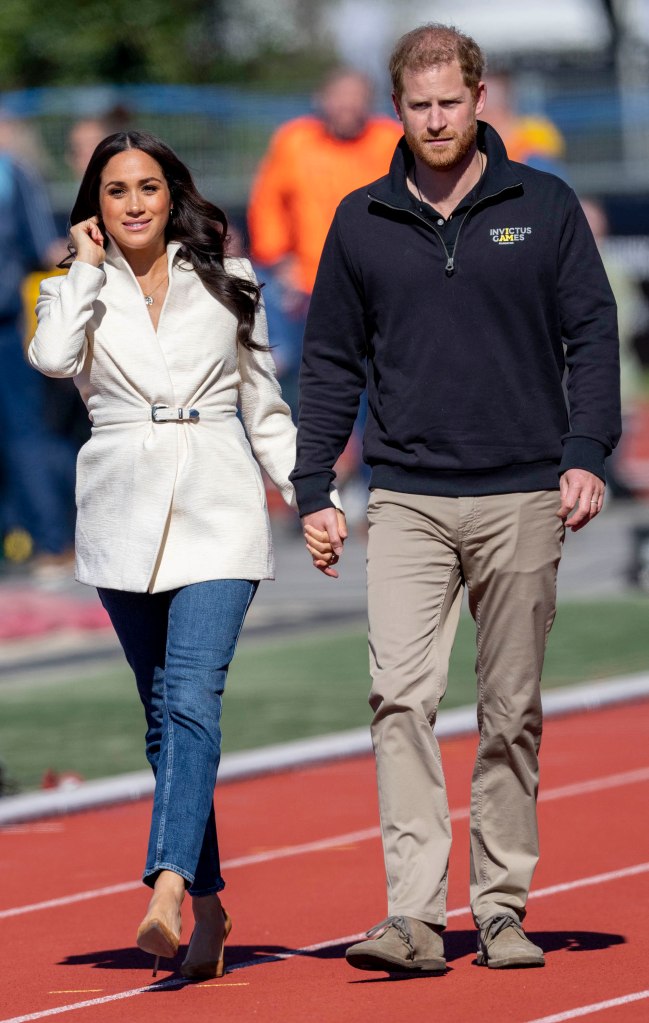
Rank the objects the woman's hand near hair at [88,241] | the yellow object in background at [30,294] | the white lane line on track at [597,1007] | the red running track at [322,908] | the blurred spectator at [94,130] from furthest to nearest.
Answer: the yellow object in background at [30,294] < the blurred spectator at [94,130] < the woman's hand near hair at [88,241] < the red running track at [322,908] < the white lane line on track at [597,1007]

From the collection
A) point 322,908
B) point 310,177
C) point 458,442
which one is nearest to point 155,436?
point 458,442

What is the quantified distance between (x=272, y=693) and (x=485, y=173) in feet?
19.5

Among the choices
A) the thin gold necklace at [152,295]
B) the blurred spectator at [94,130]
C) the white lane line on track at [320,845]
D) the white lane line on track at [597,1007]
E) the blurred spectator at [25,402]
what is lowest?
the white lane line on track at [597,1007]

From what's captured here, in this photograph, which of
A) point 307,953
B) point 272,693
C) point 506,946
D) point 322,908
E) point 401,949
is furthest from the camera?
point 272,693

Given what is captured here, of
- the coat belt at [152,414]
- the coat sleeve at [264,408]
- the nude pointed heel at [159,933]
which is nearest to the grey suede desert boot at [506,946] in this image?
the nude pointed heel at [159,933]

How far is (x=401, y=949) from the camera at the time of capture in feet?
17.2

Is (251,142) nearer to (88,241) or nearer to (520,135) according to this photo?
(520,135)

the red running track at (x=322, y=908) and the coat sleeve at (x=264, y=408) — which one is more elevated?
the coat sleeve at (x=264, y=408)

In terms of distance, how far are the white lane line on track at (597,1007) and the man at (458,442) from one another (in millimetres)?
301

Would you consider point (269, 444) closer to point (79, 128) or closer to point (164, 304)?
point (164, 304)

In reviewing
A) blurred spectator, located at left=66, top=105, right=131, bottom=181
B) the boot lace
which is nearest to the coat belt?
the boot lace

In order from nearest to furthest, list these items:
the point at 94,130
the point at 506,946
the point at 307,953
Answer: the point at 506,946 < the point at 307,953 < the point at 94,130

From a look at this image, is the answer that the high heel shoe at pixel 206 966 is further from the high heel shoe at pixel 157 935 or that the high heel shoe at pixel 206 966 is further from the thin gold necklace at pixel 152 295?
the thin gold necklace at pixel 152 295

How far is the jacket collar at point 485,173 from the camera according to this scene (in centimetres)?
538
